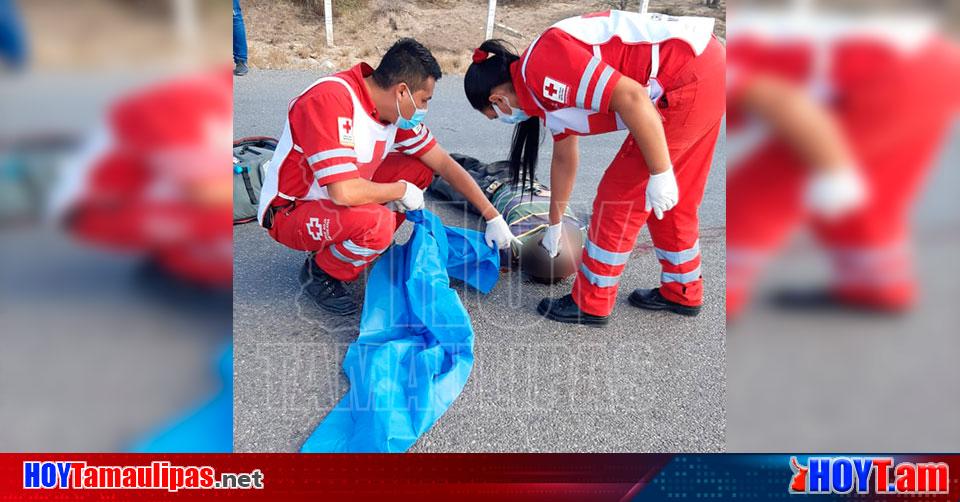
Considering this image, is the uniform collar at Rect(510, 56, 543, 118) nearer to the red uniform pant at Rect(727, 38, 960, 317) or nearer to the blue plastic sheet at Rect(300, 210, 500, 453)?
the blue plastic sheet at Rect(300, 210, 500, 453)

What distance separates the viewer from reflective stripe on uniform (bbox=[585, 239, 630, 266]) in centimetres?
255

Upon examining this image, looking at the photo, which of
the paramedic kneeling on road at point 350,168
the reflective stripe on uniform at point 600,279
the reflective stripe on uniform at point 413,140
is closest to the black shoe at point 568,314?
the reflective stripe on uniform at point 600,279

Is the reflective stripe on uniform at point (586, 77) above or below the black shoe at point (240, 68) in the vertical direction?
above

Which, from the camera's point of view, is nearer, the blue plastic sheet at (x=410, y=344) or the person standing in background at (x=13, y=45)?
the person standing in background at (x=13, y=45)

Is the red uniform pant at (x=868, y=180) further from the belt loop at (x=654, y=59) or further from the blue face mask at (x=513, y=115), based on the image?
the blue face mask at (x=513, y=115)

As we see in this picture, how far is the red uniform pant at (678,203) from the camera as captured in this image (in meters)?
2.29

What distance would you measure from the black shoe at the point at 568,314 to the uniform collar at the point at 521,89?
805 millimetres

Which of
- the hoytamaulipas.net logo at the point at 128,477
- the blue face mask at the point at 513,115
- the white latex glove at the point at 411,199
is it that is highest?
the blue face mask at the point at 513,115

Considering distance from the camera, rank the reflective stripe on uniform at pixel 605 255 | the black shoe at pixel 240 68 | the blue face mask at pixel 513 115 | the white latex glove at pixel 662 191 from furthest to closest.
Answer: the black shoe at pixel 240 68 → the reflective stripe on uniform at pixel 605 255 → the blue face mask at pixel 513 115 → the white latex glove at pixel 662 191

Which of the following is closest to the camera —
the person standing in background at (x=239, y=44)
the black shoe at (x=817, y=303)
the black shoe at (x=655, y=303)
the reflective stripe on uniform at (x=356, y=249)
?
the black shoe at (x=817, y=303)

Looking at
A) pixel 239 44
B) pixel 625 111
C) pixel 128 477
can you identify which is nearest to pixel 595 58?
pixel 625 111

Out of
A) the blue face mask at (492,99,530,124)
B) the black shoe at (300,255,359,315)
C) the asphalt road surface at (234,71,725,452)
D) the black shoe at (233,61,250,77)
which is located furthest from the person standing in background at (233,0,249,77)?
the blue face mask at (492,99,530,124)

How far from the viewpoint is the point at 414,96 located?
2.49m

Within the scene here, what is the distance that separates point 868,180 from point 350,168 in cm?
169
